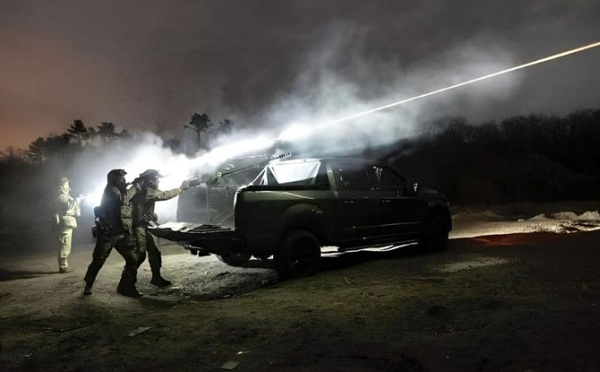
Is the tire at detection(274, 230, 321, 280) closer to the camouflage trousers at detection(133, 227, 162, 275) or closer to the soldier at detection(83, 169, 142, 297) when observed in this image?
the camouflage trousers at detection(133, 227, 162, 275)

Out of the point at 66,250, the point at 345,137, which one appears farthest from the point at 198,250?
the point at 345,137

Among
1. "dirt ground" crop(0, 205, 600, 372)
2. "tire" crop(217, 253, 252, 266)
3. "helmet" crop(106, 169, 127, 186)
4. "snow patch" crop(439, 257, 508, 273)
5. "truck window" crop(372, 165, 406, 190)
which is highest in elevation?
"helmet" crop(106, 169, 127, 186)

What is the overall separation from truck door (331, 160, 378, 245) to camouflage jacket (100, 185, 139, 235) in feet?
10.7

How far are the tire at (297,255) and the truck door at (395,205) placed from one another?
1.66 meters

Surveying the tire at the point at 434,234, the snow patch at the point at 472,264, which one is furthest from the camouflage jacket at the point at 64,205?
the snow patch at the point at 472,264

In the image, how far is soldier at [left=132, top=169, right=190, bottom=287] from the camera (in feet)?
24.8

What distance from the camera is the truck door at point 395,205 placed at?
29.1 ft

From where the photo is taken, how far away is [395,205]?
9055 mm

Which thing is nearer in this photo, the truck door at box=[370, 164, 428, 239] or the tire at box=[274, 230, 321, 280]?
the tire at box=[274, 230, 321, 280]

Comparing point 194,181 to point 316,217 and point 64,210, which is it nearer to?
point 316,217

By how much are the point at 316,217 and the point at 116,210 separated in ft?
9.92

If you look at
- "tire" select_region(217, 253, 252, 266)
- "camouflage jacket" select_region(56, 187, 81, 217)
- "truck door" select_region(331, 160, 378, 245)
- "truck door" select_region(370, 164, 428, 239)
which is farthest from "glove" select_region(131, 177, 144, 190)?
"truck door" select_region(370, 164, 428, 239)

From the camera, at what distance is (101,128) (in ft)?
123

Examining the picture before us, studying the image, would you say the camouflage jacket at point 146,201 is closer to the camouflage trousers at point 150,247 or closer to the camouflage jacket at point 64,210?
the camouflage trousers at point 150,247
